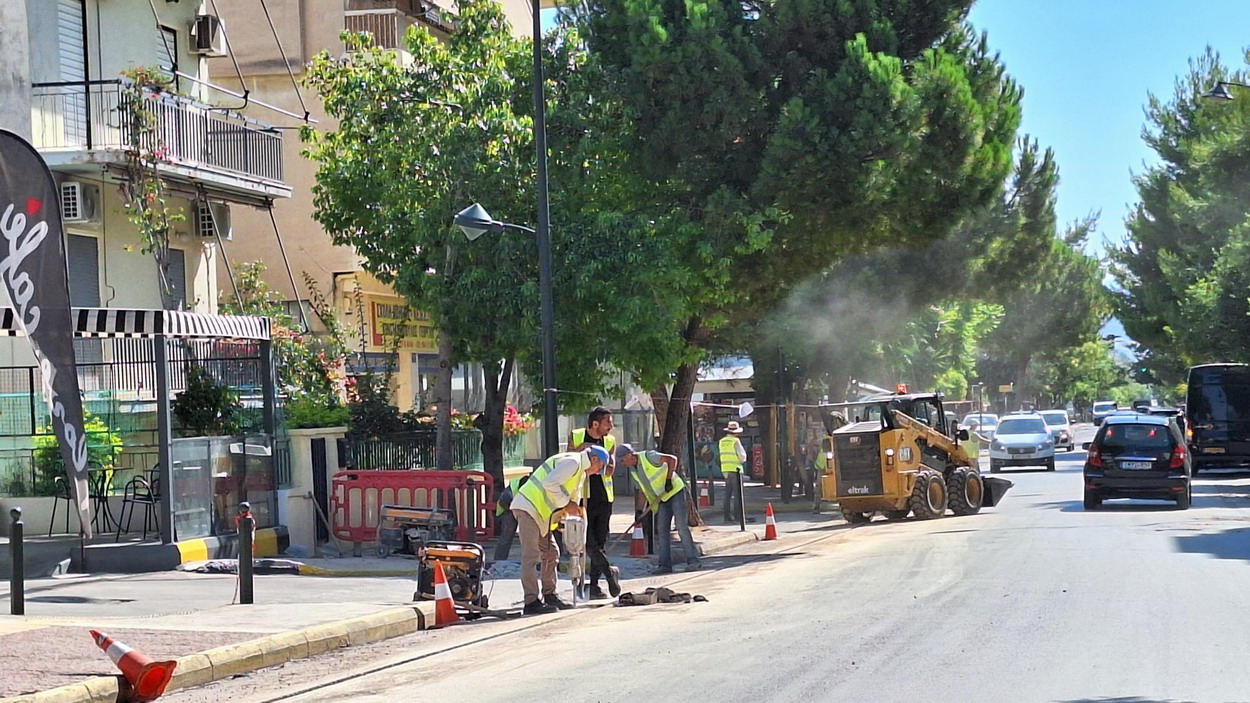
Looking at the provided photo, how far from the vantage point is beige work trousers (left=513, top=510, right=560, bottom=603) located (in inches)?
510

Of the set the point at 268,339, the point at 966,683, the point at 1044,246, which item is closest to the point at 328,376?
the point at 268,339

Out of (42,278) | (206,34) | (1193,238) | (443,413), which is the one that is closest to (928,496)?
(443,413)

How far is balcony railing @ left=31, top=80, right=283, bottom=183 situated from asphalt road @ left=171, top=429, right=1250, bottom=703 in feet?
34.5

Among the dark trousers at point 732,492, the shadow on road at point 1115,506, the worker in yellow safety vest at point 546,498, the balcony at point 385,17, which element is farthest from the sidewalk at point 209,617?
the balcony at point 385,17

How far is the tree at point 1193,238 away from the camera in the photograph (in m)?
37.0

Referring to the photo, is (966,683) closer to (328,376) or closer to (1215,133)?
(328,376)

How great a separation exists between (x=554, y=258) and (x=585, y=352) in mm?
1540

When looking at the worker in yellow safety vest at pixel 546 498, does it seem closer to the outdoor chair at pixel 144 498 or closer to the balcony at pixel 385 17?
the outdoor chair at pixel 144 498

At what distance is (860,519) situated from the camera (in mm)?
25781

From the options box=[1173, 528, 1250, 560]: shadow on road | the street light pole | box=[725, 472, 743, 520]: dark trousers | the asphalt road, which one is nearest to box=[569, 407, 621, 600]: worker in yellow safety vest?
the asphalt road

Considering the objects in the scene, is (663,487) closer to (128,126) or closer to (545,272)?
(545,272)

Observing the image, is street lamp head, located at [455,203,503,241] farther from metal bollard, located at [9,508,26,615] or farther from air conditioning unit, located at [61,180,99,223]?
air conditioning unit, located at [61,180,99,223]

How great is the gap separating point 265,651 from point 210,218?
14.5m

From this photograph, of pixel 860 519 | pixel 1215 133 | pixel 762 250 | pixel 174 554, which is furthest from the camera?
pixel 1215 133
